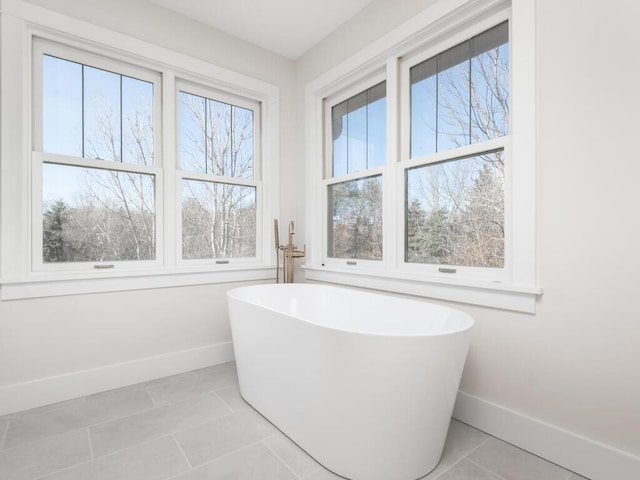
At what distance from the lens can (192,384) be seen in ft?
7.74

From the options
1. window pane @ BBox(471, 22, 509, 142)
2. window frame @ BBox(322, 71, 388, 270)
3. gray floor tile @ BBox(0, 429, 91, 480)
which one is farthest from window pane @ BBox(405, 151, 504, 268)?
gray floor tile @ BBox(0, 429, 91, 480)

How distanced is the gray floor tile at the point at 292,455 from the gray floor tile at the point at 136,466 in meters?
0.40

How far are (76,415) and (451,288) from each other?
2.31 meters

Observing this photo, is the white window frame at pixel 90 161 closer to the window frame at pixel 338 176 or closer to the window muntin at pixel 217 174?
the window muntin at pixel 217 174

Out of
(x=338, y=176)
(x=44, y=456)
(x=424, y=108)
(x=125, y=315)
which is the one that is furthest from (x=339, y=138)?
(x=44, y=456)

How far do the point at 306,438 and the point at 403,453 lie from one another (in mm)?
468

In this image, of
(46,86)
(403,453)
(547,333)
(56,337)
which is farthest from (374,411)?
(46,86)

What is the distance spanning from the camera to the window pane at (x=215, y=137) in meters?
2.75

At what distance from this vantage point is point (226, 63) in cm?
282

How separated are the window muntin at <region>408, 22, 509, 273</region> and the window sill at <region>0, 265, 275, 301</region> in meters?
1.46

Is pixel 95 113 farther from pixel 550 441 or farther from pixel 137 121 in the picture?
pixel 550 441

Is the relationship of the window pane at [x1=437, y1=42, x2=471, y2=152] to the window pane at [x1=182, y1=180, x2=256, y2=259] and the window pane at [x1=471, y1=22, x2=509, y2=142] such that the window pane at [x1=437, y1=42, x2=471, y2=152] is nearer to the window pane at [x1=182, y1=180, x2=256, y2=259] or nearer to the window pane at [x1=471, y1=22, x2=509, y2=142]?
the window pane at [x1=471, y1=22, x2=509, y2=142]

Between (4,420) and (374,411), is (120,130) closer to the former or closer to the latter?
(4,420)

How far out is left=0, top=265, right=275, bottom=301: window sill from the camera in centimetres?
199
